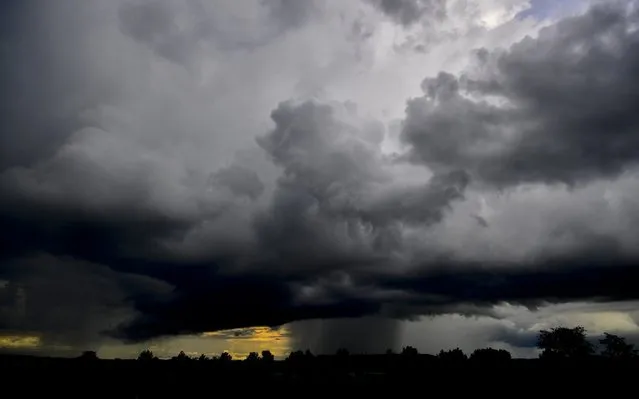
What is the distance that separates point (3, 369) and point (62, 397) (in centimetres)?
1110

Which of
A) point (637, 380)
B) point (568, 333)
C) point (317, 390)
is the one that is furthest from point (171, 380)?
point (568, 333)

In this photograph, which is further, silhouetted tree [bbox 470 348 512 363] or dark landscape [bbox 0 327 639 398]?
silhouetted tree [bbox 470 348 512 363]

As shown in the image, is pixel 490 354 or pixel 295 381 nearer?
pixel 295 381

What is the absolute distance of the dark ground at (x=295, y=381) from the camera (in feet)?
235

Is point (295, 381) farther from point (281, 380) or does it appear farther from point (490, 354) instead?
point (490, 354)

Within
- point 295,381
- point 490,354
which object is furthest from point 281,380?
point 490,354

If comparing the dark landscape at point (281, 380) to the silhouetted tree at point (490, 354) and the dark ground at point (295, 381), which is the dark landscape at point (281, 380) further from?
the silhouetted tree at point (490, 354)

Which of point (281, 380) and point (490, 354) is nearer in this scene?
point (281, 380)

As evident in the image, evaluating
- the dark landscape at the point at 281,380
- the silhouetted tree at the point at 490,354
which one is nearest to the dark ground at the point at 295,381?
→ the dark landscape at the point at 281,380

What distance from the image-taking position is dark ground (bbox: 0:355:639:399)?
71.7 m

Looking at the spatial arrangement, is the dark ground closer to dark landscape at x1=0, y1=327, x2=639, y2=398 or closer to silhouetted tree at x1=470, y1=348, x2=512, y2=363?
dark landscape at x1=0, y1=327, x2=639, y2=398

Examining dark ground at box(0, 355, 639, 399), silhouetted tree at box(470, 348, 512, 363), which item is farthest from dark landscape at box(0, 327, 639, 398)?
silhouetted tree at box(470, 348, 512, 363)

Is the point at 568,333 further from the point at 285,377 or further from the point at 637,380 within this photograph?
the point at 285,377

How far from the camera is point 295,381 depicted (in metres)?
75.4
